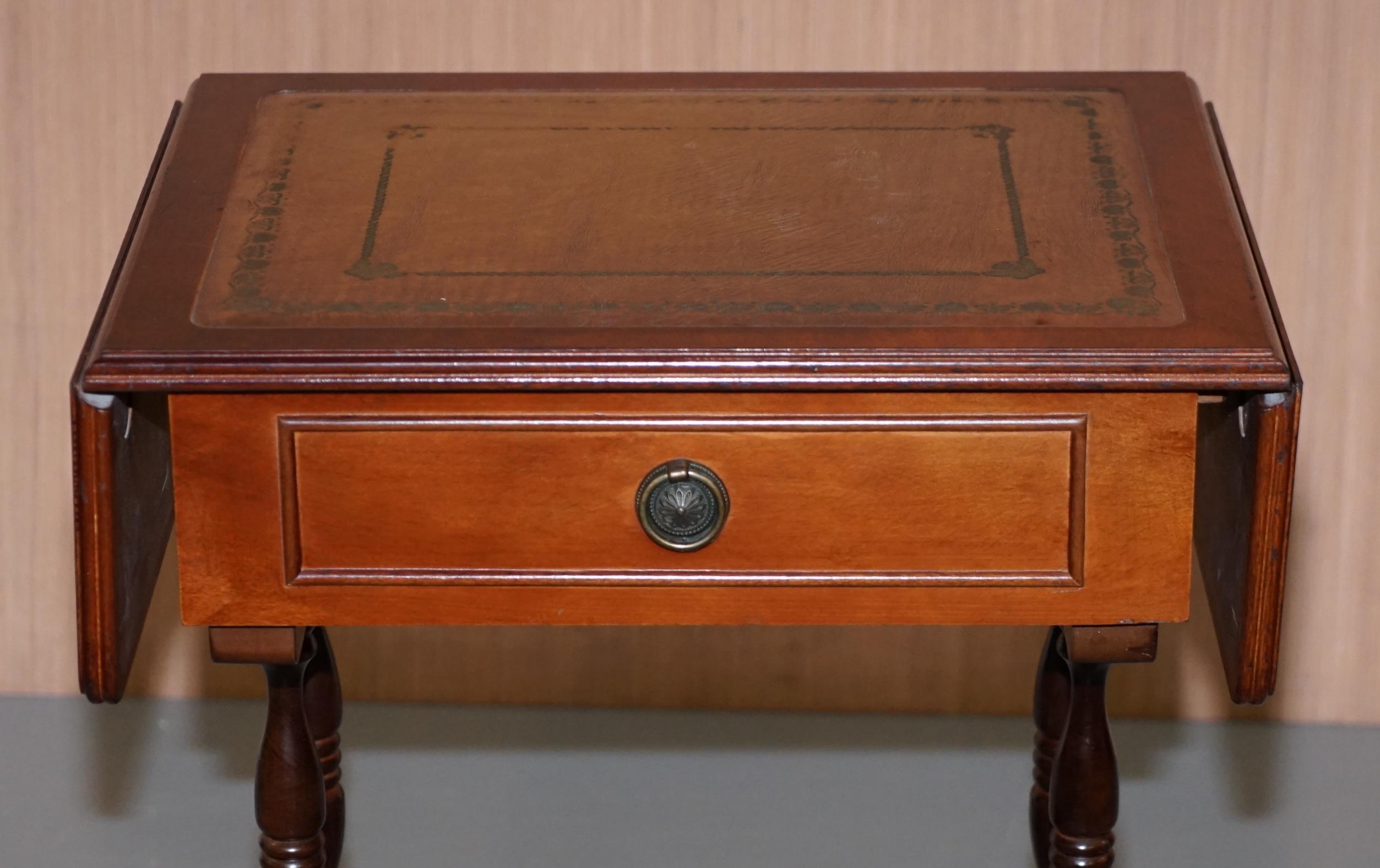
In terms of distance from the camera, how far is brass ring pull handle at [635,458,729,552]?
4.88 ft

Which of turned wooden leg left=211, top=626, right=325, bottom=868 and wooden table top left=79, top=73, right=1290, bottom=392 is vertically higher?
wooden table top left=79, top=73, right=1290, bottom=392

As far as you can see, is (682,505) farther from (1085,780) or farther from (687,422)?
(1085,780)

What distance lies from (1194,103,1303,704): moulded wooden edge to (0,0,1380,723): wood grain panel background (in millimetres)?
990

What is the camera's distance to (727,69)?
259cm

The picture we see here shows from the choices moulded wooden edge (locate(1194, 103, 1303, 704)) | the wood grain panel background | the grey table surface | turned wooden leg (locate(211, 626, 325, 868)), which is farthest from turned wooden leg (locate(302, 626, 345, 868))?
moulded wooden edge (locate(1194, 103, 1303, 704))

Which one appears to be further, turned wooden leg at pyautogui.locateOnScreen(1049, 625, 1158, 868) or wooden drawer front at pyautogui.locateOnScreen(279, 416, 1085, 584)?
turned wooden leg at pyautogui.locateOnScreen(1049, 625, 1158, 868)

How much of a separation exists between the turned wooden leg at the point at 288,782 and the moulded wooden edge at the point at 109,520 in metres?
0.18

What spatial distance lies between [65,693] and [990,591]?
196cm

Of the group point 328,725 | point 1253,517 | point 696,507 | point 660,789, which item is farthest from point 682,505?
point 660,789

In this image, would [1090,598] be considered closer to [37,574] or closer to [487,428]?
[487,428]

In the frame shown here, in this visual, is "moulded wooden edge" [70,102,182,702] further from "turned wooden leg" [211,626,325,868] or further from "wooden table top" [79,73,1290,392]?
"turned wooden leg" [211,626,325,868]

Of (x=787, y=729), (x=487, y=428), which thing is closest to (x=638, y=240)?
(x=487, y=428)

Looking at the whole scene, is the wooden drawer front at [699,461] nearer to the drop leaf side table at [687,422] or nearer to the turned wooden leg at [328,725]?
the drop leaf side table at [687,422]

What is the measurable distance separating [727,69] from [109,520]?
140 centimetres
